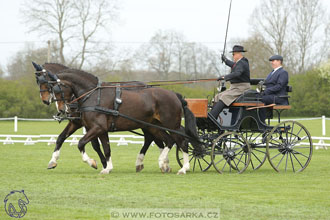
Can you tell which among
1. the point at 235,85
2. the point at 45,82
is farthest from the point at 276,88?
the point at 45,82

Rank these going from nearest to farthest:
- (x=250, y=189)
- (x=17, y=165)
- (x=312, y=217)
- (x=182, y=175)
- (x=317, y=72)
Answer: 1. (x=312, y=217)
2. (x=250, y=189)
3. (x=182, y=175)
4. (x=17, y=165)
5. (x=317, y=72)

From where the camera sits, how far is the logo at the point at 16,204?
626cm

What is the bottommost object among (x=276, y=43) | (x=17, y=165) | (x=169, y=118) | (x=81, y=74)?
(x=17, y=165)

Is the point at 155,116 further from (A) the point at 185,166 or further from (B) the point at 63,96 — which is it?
(B) the point at 63,96

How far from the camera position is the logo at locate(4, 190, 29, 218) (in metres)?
6.26

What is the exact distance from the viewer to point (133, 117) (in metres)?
10.3

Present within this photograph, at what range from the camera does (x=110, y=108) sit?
10148 millimetres

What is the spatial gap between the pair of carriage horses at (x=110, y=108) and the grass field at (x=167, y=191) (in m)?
0.59

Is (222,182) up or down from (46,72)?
down

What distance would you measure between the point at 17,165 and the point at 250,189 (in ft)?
19.3

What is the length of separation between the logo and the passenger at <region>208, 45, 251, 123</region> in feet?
13.6

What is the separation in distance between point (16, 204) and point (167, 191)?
2.11 meters

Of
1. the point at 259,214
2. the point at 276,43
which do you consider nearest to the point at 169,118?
the point at 259,214

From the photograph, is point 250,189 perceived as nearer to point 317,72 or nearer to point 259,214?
point 259,214
